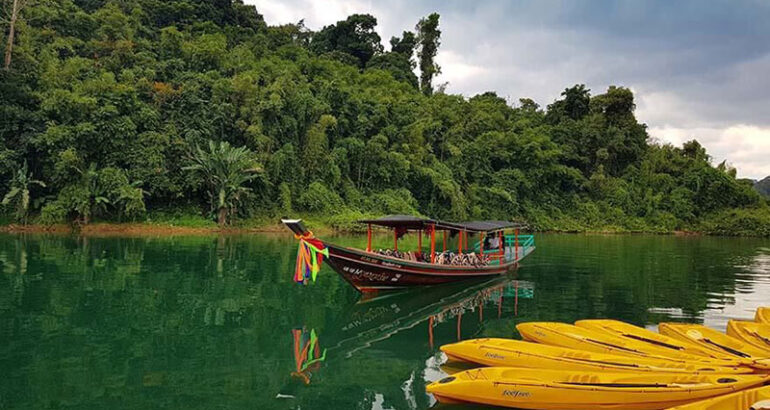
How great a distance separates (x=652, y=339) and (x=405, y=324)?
4.81 m

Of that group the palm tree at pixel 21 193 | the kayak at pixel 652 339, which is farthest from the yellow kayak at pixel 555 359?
the palm tree at pixel 21 193

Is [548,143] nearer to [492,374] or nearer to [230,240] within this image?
[230,240]

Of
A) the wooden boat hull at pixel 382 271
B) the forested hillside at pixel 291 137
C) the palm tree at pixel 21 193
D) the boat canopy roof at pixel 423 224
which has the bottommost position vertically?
the wooden boat hull at pixel 382 271

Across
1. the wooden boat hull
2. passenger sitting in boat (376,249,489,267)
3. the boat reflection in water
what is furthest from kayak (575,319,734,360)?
passenger sitting in boat (376,249,489,267)

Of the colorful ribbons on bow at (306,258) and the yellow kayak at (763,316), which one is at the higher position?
the colorful ribbons on bow at (306,258)

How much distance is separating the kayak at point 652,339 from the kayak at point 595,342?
0.59 feet

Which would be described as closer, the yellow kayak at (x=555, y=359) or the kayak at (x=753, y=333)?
the yellow kayak at (x=555, y=359)

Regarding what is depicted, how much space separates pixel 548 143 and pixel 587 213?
322 inches

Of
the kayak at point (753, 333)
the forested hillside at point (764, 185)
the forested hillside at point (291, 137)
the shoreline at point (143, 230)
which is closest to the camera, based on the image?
the kayak at point (753, 333)

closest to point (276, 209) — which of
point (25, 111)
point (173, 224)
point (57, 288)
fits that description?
point (173, 224)

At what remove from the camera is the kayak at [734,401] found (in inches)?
207

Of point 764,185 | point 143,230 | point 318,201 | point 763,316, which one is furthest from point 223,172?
point 764,185

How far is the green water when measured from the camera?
6926 mm

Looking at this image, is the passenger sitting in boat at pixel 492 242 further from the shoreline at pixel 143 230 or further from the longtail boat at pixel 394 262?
the shoreline at pixel 143 230
